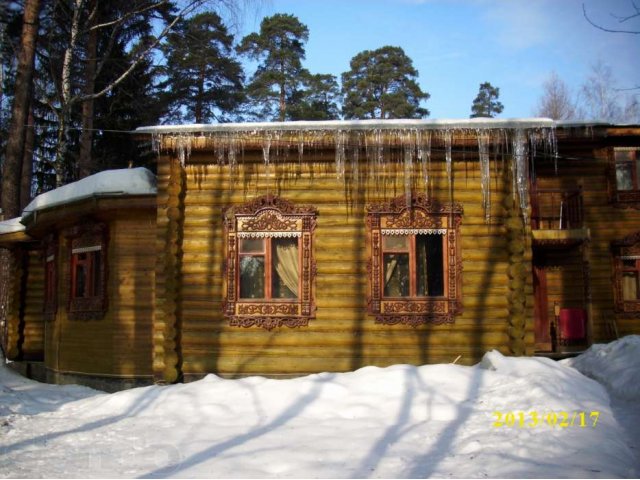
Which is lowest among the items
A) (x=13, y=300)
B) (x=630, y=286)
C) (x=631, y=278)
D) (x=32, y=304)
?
(x=32, y=304)

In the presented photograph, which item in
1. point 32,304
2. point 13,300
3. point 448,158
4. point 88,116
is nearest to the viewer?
point 448,158

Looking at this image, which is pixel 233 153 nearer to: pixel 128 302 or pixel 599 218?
pixel 128 302

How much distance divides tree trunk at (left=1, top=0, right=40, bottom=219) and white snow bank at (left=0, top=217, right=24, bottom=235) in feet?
2.13

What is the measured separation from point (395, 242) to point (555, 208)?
568 centimetres

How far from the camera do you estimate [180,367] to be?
8.84 meters

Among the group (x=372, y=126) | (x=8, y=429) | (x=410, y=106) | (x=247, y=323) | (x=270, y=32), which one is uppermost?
(x=270, y=32)

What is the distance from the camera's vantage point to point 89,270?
10.9 m

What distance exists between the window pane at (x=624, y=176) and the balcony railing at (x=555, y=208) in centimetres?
160

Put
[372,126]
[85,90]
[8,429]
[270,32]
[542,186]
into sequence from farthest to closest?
1. [270,32]
2. [85,90]
3. [542,186]
4. [372,126]
5. [8,429]

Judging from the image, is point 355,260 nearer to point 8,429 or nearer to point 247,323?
point 247,323

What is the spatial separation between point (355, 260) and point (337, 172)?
60.0 inches

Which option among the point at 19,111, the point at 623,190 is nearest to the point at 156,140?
the point at 19,111

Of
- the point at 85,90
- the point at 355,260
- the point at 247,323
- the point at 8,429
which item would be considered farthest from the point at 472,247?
the point at 85,90

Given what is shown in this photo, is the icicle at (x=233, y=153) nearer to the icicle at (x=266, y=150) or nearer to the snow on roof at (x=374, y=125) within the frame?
the snow on roof at (x=374, y=125)
